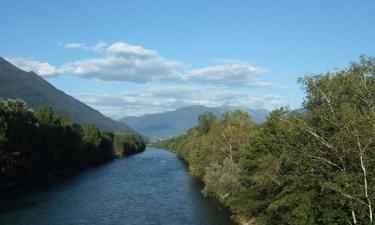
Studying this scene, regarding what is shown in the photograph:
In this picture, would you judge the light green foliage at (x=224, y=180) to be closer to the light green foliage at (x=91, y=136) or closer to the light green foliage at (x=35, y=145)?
→ the light green foliage at (x=35, y=145)

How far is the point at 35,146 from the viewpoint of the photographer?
10875 centimetres

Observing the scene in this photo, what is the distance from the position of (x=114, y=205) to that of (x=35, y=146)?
4146 cm

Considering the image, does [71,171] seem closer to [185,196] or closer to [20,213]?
[185,196]

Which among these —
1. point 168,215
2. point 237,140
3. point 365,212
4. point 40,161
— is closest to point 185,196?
point 237,140

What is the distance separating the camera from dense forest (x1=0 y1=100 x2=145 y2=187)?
8975cm

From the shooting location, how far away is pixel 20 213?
210 ft

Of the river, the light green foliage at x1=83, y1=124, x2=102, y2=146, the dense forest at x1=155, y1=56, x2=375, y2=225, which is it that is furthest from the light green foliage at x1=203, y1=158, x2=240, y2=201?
the light green foliage at x1=83, y1=124, x2=102, y2=146

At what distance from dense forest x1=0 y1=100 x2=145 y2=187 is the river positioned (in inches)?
251

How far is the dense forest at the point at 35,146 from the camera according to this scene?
89.8 meters

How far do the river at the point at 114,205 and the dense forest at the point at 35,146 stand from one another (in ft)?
20.9

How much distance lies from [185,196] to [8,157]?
3266 centimetres

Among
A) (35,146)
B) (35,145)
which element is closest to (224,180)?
(35,145)

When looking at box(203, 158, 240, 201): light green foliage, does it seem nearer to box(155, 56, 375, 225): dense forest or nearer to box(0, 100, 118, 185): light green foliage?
box(155, 56, 375, 225): dense forest

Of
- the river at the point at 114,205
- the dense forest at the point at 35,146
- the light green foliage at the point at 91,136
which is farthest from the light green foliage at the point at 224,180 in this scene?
the light green foliage at the point at 91,136
